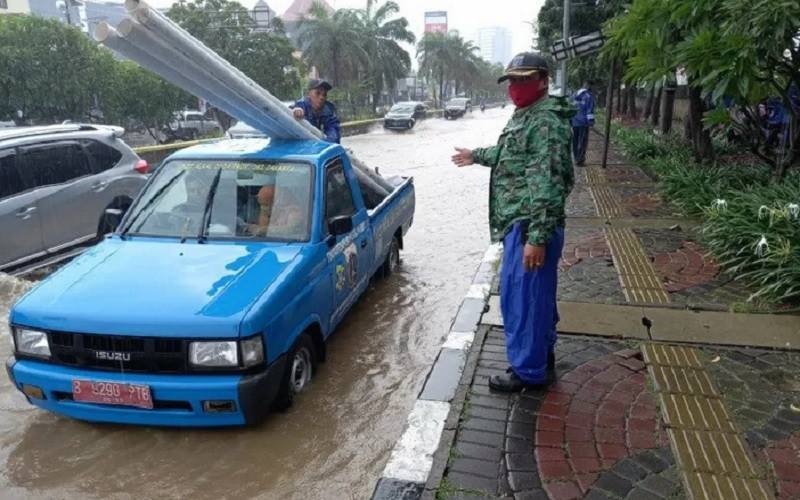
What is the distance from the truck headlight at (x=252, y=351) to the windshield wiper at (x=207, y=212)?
125cm

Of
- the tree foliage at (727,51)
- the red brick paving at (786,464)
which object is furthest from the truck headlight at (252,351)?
the tree foliage at (727,51)

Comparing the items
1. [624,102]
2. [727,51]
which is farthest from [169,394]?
[624,102]

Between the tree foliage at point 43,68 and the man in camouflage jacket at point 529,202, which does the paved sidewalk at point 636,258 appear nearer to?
the man in camouflage jacket at point 529,202

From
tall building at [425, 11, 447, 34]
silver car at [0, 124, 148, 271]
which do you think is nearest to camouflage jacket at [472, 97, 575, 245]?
silver car at [0, 124, 148, 271]

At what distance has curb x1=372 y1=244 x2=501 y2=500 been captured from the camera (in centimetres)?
309

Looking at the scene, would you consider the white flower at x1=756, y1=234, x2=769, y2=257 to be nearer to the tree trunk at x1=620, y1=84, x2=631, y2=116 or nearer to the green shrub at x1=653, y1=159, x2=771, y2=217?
the green shrub at x1=653, y1=159, x2=771, y2=217

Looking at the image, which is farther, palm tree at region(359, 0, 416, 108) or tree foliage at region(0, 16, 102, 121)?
palm tree at region(359, 0, 416, 108)

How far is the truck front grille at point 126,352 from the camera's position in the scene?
11.1ft

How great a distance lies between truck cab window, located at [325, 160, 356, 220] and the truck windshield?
19cm

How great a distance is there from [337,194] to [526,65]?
84.8 inches

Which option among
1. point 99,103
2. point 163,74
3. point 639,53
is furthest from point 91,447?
point 99,103

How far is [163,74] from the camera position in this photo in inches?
180

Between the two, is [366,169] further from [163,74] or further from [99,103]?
[99,103]

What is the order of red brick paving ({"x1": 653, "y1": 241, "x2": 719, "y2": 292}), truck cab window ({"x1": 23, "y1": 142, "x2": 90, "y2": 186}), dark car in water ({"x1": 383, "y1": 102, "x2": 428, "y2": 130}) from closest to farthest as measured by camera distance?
1. red brick paving ({"x1": 653, "y1": 241, "x2": 719, "y2": 292})
2. truck cab window ({"x1": 23, "y1": 142, "x2": 90, "y2": 186})
3. dark car in water ({"x1": 383, "y1": 102, "x2": 428, "y2": 130})
